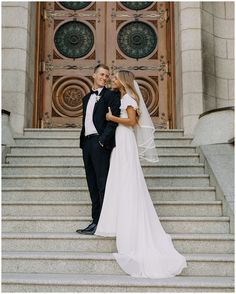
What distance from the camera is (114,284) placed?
367cm

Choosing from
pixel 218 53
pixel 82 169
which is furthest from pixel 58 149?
pixel 218 53

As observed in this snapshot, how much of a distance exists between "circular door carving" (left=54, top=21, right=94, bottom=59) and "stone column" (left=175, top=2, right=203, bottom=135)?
1.79 meters

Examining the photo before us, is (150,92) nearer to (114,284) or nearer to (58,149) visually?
(58,149)

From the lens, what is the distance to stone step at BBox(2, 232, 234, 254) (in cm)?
437

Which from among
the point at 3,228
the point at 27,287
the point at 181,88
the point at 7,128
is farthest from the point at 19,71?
the point at 27,287

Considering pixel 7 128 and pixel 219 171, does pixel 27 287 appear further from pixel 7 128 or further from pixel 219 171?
pixel 7 128

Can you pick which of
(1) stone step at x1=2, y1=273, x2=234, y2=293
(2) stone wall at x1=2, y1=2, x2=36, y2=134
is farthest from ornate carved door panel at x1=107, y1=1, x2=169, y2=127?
(1) stone step at x1=2, y1=273, x2=234, y2=293

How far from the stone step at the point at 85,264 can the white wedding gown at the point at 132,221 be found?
124mm

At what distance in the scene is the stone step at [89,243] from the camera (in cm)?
437

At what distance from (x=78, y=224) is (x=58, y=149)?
206 centimetres

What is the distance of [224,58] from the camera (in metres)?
8.32

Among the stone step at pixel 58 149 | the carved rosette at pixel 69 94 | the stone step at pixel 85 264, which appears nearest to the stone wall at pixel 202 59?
the stone step at pixel 58 149

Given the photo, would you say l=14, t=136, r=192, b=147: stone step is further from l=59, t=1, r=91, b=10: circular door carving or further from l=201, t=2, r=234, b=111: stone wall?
l=59, t=1, r=91, b=10: circular door carving

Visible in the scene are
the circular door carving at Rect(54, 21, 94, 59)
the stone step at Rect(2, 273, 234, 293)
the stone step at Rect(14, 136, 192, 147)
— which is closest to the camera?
the stone step at Rect(2, 273, 234, 293)
